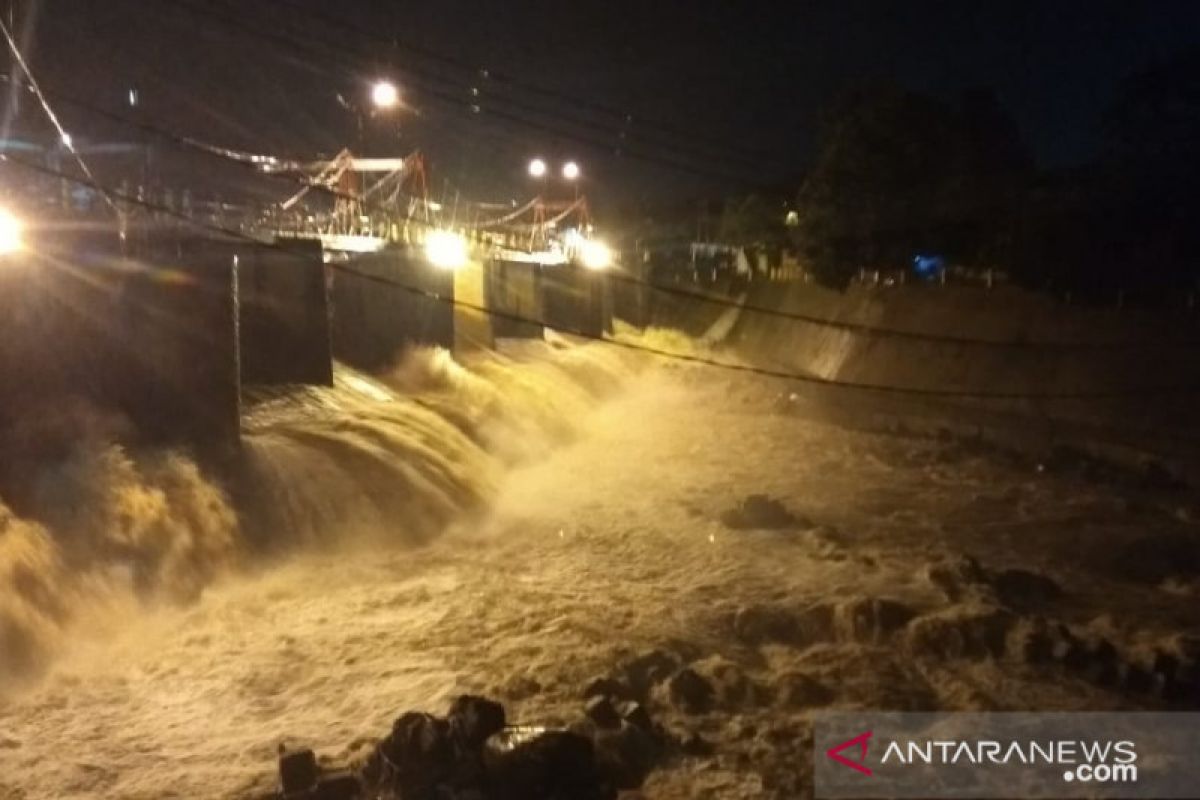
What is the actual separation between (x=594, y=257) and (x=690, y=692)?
1577 inches

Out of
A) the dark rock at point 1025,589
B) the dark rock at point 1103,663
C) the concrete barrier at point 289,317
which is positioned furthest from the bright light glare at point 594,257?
the dark rock at point 1103,663

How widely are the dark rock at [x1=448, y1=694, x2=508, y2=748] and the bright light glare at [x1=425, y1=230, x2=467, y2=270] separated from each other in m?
21.8

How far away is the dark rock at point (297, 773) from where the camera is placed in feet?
30.6

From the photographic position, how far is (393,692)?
11953mm

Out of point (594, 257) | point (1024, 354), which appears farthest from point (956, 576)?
point (594, 257)

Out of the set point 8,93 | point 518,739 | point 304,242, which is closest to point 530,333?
point 304,242

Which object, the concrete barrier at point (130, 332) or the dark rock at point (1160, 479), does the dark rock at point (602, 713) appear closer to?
the concrete barrier at point (130, 332)

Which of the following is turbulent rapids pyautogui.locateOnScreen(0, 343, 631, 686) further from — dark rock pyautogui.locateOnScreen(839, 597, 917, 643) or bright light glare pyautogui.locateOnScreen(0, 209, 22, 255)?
dark rock pyautogui.locateOnScreen(839, 597, 917, 643)

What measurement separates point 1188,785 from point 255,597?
1103cm

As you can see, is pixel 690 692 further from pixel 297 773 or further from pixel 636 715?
pixel 297 773

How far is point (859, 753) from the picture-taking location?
991 cm

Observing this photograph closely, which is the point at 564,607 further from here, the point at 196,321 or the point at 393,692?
the point at 196,321

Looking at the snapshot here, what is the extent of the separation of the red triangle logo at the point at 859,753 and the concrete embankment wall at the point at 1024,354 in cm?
1633

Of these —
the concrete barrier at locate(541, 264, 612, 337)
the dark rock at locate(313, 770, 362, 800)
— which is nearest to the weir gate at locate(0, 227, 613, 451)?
the dark rock at locate(313, 770, 362, 800)
